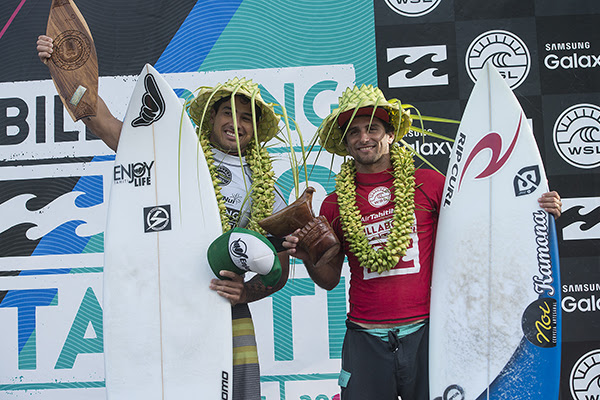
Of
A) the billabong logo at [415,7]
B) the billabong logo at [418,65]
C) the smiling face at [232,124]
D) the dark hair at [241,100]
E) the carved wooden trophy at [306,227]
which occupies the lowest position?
the carved wooden trophy at [306,227]

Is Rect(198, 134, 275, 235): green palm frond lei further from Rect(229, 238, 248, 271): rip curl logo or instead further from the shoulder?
the shoulder

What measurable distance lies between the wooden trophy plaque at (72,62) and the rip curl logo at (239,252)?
0.84 m

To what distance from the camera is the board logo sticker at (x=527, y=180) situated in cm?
194

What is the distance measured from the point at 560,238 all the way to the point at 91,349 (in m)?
2.77

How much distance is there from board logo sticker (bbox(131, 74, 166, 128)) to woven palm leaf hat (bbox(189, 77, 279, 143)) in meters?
0.12

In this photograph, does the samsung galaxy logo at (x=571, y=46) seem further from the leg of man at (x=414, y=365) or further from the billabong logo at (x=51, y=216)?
the billabong logo at (x=51, y=216)

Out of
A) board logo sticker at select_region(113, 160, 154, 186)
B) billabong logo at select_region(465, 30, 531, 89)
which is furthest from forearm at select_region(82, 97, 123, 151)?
billabong logo at select_region(465, 30, 531, 89)

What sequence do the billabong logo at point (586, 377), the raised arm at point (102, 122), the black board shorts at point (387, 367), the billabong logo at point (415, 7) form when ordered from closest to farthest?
1. the black board shorts at point (387, 367)
2. the raised arm at point (102, 122)
3. the billabong logo at point (586, 377)
4. the billabong logo at point (415, 7)

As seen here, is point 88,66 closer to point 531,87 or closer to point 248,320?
point 248,320

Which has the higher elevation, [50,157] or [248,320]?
[50,157]

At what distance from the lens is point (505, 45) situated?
3006mm

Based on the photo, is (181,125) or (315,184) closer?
(181,125)

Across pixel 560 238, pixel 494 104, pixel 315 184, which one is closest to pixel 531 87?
pixel 560 238

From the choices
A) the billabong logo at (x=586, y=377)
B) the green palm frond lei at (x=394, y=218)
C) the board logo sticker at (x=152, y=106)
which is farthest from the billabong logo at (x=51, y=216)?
the billabong logo at (x=586, y=377)
